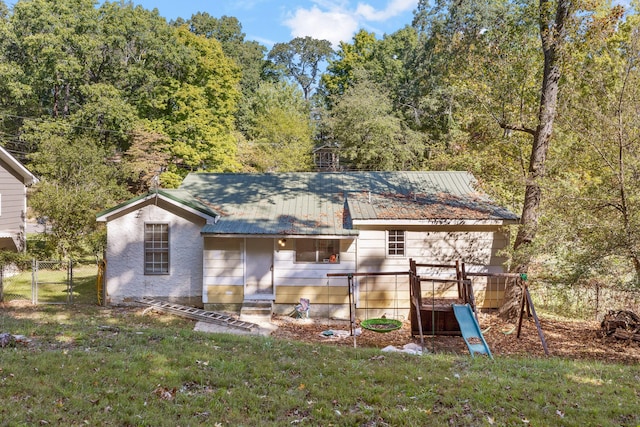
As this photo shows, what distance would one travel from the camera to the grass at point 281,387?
16.8 feet

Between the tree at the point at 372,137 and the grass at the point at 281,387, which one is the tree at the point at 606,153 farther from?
the tree at the point at 372,137

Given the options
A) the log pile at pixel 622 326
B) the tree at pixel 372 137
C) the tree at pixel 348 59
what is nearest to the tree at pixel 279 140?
the tree at pixel 372 137

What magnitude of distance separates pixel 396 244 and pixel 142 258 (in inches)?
317

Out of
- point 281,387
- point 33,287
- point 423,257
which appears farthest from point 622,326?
point 33,287

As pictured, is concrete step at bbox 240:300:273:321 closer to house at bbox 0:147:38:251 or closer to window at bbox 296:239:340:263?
window at bbox 296:239:340:263

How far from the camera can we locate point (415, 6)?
2830 centimetres

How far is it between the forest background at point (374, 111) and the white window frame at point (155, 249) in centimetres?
700

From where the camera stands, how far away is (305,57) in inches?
2534

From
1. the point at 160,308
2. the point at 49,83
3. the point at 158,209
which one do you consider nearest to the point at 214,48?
the point at 49,83

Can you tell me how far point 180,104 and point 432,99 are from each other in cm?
1848

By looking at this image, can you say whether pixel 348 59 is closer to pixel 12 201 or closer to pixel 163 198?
pixel 12 201

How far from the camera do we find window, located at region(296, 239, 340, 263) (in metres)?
13.7

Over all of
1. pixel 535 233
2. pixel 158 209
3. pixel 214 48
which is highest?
pixel 214 48

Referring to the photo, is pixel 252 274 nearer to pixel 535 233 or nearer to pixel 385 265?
pixel 385 265
